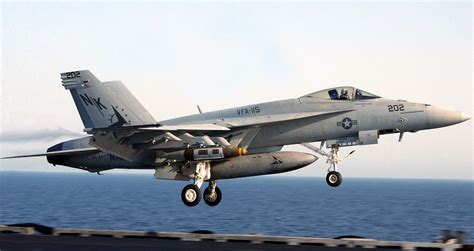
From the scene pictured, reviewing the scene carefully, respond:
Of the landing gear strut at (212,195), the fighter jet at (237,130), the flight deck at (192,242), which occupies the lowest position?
the flight deck at (192,242)

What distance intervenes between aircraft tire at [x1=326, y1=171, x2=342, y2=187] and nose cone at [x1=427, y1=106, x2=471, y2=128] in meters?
3.60

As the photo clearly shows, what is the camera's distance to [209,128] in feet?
87.9

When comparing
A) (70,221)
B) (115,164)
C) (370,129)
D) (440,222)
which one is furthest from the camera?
(440,222)

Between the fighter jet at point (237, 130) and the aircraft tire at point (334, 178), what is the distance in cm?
3

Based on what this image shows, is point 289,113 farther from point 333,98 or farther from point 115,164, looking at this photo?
point 115,164

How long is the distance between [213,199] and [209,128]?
325 centimetres

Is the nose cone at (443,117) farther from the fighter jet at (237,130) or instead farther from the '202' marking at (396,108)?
the '202' marking at (396,108)

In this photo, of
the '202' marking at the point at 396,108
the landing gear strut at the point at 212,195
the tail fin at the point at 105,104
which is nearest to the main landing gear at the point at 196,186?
the landing gear strut at the point at 212,195

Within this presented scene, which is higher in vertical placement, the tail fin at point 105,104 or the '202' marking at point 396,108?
the tail fin at point 105,104

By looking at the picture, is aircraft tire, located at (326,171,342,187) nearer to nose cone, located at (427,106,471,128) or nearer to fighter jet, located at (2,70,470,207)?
fighter jet, located at (2,70,470,207)

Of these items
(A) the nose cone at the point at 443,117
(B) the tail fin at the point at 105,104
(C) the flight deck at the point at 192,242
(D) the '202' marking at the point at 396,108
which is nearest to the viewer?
(A) the nose cone at the point at 443,117

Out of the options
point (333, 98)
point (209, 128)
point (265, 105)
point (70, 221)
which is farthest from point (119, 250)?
point (70, 221)

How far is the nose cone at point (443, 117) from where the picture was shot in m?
24.5

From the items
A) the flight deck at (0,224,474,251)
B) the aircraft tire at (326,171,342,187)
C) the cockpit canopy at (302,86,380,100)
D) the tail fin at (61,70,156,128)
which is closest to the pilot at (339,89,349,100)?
the cockpit canopy at (302,86,380,100)
